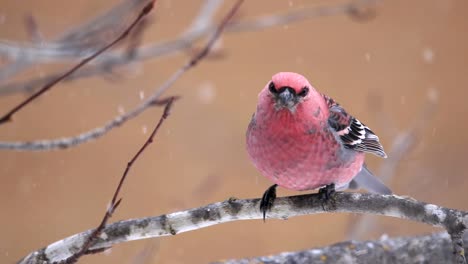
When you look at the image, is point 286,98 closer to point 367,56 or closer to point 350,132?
point 350,132

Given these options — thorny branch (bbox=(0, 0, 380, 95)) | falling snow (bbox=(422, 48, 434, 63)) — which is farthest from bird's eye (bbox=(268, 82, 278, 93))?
falling snow (bbox=(422, 48, 434, 63))

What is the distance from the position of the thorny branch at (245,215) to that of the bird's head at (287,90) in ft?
0.75

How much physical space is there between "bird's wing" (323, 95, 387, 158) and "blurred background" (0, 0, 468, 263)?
1.45 meters

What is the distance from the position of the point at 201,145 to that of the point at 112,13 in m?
1.67

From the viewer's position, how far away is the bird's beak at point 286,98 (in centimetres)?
153

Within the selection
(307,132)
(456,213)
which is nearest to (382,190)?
(307,132)

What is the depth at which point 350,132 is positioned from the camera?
1.74 metres

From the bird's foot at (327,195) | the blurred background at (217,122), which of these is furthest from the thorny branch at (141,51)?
the blurred background at (217,122)

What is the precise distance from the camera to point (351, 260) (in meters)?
1.77

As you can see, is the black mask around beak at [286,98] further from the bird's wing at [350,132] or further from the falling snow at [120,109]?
the falling snow at [120,109]

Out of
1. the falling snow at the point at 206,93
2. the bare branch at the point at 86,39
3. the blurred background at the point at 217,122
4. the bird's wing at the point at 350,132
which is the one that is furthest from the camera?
the falling snow at the point at 206,93

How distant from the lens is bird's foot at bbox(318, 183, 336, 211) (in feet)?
4.93

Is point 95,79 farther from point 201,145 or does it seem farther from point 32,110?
point 201,145

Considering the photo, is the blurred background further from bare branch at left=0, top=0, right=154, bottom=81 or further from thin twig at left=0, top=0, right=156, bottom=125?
thin twig at left=0, top=0, right=156, bottom=125
